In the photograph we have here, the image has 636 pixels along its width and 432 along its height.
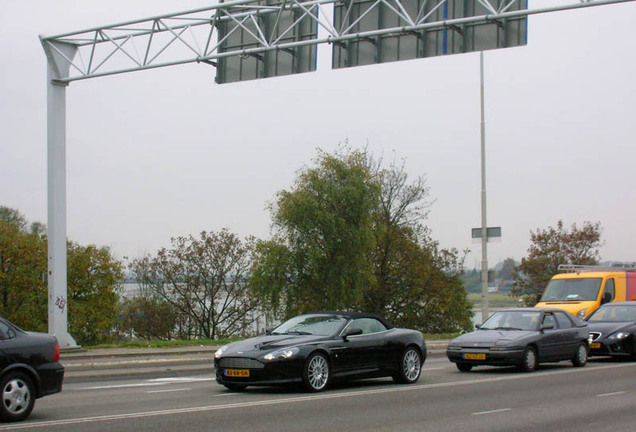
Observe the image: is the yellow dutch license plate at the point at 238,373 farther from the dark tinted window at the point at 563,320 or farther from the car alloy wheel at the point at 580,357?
the car alloy wheel at the point at 580,357

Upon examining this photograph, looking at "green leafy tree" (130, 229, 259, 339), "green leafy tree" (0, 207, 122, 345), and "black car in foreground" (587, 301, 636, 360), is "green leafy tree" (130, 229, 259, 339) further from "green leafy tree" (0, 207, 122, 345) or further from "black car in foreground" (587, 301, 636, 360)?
"black car in foreground" (587, 301, 636, 360)

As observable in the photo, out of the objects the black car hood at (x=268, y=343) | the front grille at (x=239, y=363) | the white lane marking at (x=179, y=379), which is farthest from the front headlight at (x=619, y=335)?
the front grille at (x=239, y=363)

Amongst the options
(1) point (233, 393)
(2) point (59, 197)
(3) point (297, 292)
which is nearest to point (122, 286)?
(3) point (297, 292)

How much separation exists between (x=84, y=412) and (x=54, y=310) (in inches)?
442

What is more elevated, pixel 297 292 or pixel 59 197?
pixel 59 197

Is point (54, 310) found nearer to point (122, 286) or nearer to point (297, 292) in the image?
point (297, 292)

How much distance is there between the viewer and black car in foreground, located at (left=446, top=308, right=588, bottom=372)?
17.6 m

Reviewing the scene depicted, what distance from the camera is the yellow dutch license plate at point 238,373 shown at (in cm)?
1348

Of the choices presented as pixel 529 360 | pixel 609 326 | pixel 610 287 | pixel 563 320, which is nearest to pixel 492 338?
pixel 529 360

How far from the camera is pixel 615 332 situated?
2108 cm

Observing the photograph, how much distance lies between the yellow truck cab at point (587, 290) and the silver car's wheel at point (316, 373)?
1398cm

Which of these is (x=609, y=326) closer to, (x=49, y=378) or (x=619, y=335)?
(x=619, y=335)

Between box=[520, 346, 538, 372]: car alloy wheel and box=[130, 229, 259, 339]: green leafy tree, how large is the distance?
41594mm

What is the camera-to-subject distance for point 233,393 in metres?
14.0
